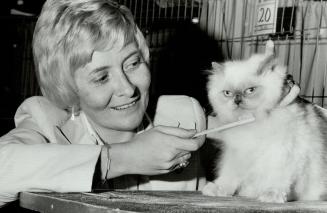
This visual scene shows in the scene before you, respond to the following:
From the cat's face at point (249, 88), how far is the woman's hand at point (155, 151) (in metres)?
0.34

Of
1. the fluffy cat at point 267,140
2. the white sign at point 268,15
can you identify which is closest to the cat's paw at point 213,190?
the fluffy cat at point 267,140

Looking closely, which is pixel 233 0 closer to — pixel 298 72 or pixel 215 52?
pixel 215 52

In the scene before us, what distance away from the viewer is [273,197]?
995 mm

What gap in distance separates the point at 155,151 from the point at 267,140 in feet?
1.23

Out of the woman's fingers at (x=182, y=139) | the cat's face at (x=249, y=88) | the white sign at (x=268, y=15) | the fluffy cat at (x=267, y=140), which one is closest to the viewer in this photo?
the woman's fingers at (x=182, y=139)

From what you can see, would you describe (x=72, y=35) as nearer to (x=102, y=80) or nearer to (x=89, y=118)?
(x=102, y=80)

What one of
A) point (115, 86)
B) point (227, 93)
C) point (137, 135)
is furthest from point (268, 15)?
point (137, 135)

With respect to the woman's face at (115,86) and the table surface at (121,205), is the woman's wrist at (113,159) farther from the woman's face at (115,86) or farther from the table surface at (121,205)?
the woman's face at (115,86)

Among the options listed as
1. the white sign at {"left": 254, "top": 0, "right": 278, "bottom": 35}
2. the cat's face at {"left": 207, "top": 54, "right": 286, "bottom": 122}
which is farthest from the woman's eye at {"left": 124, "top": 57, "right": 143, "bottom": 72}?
the white sign at {"left": 254, "top": 0, "right": 278, "bottom": 35}

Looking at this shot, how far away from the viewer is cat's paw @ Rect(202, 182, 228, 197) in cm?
114

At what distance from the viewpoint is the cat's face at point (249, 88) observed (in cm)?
124

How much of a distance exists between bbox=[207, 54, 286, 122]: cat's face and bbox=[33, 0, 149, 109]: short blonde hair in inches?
12.2

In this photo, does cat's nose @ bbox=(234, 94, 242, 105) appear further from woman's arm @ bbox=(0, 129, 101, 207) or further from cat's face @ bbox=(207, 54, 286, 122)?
woman's arm @ bbox=(0, 129, 101, 207)

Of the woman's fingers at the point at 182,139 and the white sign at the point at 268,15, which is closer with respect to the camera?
the woman's fingers at the point at 182,139
